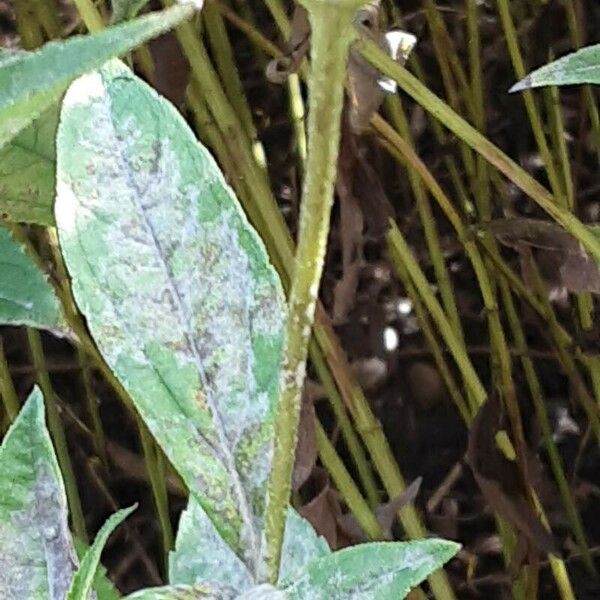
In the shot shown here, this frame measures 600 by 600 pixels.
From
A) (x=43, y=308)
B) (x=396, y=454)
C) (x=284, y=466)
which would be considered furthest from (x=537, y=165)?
(x=284, y=466)

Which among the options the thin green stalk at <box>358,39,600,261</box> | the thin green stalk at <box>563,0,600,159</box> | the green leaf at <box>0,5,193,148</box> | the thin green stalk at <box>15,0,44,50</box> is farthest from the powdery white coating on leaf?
the thin green stalk at <box>563,0,600,159</box>

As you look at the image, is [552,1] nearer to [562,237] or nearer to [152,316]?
[562,237]

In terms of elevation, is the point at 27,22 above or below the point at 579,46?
above

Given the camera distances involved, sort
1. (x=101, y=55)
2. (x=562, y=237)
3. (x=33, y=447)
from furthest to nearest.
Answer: (x=562, y=237)
(x=33, y=447)
(x=101, y=55)

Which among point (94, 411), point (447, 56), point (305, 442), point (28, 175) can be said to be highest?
point (28, 175)

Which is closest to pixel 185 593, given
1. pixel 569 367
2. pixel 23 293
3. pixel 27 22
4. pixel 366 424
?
pixel 23 293

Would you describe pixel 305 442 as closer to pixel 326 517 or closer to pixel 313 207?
pixel 326 517

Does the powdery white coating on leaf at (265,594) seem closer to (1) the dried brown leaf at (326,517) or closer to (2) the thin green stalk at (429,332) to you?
(1) the dried brown leaf at (326,517)
